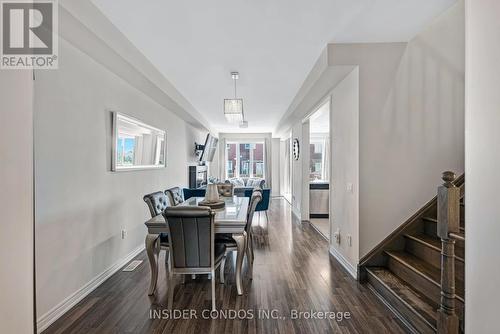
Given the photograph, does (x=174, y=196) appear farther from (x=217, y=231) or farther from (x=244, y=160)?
(x=244, y=160)

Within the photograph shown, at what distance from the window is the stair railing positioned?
912cm

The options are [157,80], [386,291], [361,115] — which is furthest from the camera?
[157,80]

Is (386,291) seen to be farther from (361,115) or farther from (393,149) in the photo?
(361,115)

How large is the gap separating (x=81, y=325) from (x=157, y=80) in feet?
9.80

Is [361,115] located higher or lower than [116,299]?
higher

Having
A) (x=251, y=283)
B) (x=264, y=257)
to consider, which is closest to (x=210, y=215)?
(x=251, y=283)

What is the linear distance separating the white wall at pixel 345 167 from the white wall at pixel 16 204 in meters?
2.90

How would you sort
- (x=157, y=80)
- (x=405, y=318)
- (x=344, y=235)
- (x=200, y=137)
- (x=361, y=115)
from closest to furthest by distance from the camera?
(x=405, y=318) → (x=361, y=115) → (x=344, y=235) → (x=157, y=80) → (x=200, y=137)

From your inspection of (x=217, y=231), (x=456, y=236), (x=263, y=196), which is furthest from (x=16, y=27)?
(x=263, y=196)

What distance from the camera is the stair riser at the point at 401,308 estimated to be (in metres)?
1.99

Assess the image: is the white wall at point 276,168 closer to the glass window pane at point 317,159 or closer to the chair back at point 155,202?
the glass window pane at point 317,159

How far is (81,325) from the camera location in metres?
2.21

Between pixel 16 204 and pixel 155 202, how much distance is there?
7.35 feet

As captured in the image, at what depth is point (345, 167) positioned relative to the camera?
134 inches
